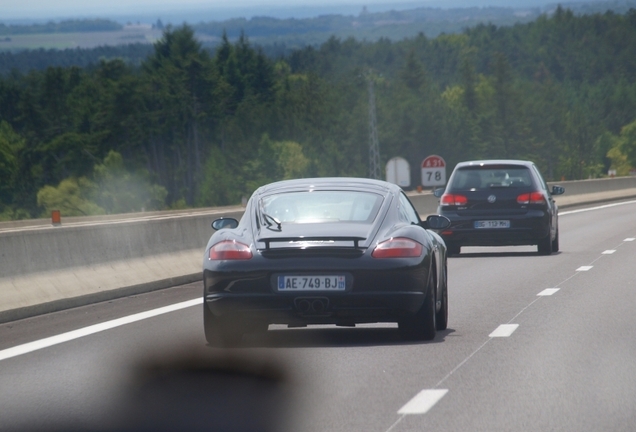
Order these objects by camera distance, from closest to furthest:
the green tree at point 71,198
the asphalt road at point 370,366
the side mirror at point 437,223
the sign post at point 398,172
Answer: the asphalt road at point 370,366
the side mirror at point 437,223
the sign post at point 398,172
the green tree at point 71,198

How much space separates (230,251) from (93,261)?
5248 millimetres

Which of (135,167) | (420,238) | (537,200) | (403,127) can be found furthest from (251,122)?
(420,238)

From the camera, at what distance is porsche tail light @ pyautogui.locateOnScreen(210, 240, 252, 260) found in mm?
10172

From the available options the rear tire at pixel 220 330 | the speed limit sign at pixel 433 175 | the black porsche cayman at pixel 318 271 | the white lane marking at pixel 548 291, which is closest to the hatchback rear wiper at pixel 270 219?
the black porsche cayman at pixel 318 271

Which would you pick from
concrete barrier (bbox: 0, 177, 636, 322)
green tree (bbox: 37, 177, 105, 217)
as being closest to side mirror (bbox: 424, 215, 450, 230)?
concrete barrier (bbox: 0, 177, 636, 322)

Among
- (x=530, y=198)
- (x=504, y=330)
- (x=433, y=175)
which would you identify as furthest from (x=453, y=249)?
(x=433, y=175)

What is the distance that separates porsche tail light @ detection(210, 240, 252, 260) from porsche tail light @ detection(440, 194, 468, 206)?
12.7m

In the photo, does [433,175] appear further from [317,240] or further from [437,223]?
[317,240]

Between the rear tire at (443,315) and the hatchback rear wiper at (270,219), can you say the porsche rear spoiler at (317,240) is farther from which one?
the rear tire at (443,315)

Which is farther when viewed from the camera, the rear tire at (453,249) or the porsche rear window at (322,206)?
the rear tire at (453,249)

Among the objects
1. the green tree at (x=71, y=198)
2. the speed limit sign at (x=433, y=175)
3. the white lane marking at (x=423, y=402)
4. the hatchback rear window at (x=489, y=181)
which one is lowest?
the green tree at (x=71, y=198)

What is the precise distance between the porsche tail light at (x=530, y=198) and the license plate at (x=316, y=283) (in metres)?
12.9

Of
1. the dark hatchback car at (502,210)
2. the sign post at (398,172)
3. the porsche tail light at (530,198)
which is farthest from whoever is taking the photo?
the sign post at (398,172)

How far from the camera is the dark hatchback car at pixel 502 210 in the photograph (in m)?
22.5
